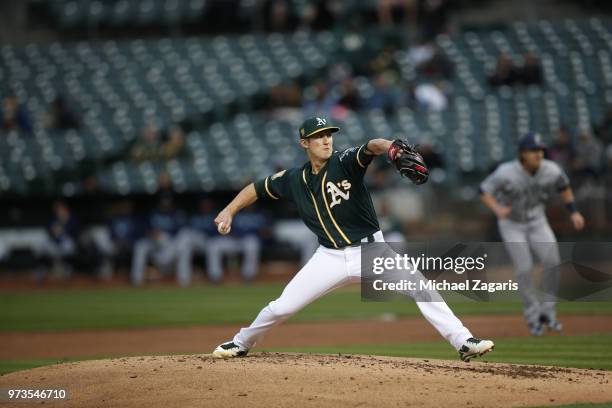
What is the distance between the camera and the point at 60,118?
23562mm

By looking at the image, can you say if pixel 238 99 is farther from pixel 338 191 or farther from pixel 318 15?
pixel 338 191

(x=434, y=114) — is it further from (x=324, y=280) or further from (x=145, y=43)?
(x=324, y=280)

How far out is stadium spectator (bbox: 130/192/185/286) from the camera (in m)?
20.2

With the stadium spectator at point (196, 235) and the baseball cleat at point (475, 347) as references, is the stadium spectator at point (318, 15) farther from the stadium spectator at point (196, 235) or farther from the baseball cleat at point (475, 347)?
the baseball cleat at point (475, 347)

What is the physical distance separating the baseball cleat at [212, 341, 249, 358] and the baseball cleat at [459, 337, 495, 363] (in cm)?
177

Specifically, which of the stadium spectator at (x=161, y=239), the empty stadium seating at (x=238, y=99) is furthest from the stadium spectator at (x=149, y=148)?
the stadium spectator at (x=161, y=239)

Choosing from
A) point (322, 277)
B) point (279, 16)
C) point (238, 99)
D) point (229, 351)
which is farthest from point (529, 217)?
point (279, 16)

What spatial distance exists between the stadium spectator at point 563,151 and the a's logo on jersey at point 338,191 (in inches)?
454

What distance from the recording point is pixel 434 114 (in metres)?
21.4

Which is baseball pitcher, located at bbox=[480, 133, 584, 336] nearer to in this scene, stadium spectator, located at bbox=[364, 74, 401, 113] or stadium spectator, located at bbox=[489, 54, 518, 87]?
stadium spectator, located at bbox=[489, 54, 518, 87]

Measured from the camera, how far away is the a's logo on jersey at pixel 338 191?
7242 mm

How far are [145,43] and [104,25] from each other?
1.94 meters

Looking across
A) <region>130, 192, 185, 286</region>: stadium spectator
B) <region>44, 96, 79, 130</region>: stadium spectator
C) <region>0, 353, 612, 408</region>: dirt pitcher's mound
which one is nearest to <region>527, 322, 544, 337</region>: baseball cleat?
<region>0, 353, 612, 408</region>: dirt pitcher's mound

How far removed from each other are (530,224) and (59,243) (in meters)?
12.8
